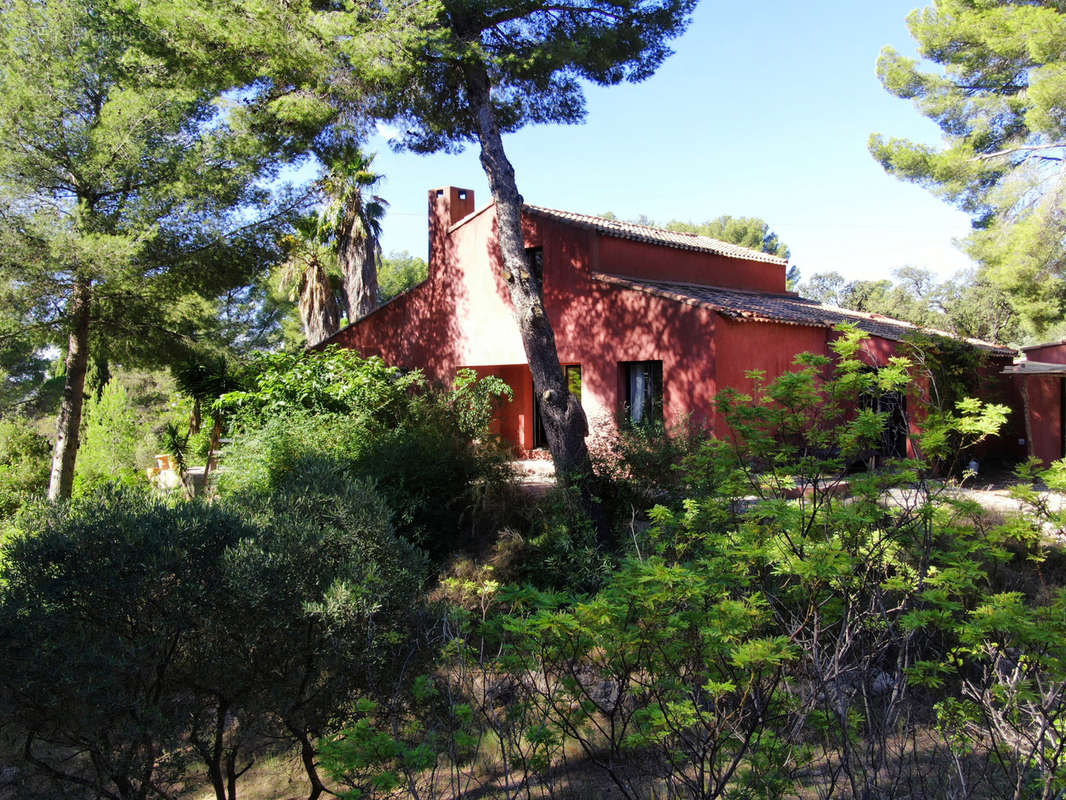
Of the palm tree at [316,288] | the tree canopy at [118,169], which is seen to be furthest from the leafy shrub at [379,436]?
the palm tree at [316,288]

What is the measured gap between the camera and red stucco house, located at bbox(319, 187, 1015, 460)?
46.2ft

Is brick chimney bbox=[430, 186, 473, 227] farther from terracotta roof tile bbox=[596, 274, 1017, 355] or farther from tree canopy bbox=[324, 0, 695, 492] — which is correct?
terracotta roof tile bbox=[596, 274, 1017, 355]

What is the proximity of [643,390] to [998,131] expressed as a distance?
10.3 m

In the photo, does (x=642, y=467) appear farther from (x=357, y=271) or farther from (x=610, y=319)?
(x=357, y=271)

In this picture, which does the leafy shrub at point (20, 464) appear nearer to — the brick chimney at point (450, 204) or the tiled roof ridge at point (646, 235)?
the brick chimney at point (450, 204)

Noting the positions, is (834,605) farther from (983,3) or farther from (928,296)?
(928,296)

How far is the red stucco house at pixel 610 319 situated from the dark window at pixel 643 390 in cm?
2

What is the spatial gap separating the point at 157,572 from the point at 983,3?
65.9ft

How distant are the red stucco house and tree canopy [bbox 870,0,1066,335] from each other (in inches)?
87.4

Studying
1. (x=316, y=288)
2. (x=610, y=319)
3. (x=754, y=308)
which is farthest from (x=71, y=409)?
(x=754, y=308)

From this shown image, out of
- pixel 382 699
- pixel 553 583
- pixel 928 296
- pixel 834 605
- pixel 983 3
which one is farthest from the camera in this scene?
pixel 928 296

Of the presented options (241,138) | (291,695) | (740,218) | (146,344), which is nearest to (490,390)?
(241,138)

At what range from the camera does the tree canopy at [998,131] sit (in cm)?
1477

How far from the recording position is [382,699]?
17.9ft
